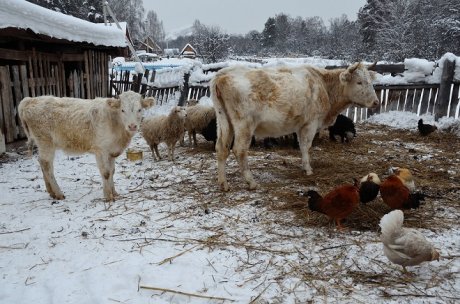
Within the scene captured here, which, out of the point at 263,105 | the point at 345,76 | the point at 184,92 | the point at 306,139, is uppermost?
the point at 345,76

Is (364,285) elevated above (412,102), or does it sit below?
below

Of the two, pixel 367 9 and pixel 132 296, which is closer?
pixel 132 296

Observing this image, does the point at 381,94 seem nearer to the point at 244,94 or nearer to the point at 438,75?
the point at 438,75

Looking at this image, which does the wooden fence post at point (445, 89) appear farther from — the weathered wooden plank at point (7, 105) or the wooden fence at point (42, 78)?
the weathered wooden plank at point (7, 105)

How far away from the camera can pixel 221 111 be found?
5398 mm

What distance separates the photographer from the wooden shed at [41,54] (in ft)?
24.4

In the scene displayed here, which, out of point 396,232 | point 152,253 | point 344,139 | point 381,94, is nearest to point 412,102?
point 381,94

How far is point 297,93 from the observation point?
5.55 m

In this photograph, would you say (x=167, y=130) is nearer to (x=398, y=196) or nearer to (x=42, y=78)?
(x=42, y=78)

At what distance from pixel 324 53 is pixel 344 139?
36.5 m

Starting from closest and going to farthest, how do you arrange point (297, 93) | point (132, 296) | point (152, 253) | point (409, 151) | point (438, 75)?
point (132, 296) < point (152, 253) < point (297, 93) < point (409, 151) < point (438, 75)

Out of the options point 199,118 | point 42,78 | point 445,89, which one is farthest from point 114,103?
point 445,89

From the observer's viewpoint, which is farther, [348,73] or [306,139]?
[348,73]

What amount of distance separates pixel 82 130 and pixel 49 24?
4430 mm
